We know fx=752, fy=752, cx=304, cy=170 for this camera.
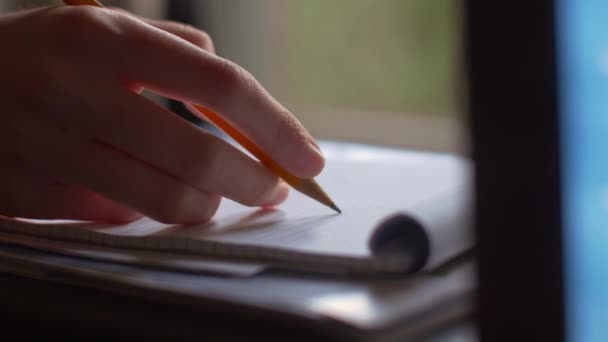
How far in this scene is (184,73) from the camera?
41 centimetres

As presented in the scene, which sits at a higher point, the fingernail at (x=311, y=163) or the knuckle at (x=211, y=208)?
the fingernail at (x=311, y=163)

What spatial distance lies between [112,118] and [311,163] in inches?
4.5

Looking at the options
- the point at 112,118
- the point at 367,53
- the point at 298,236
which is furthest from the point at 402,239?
the point at 367,53

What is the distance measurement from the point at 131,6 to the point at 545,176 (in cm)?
93

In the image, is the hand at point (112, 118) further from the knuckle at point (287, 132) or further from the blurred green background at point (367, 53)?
the blurred green background at point (367, 53)

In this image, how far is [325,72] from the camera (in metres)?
1.39

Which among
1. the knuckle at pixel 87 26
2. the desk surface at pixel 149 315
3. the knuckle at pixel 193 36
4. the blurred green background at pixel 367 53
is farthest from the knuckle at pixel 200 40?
the blurred green background at pixel 367 53

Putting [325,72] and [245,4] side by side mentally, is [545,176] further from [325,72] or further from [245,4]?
[325,72]

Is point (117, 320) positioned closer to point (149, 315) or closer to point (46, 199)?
point (149, 315)

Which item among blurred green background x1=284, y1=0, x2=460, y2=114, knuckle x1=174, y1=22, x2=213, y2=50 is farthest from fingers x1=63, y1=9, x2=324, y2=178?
blurred green background x1=284, y1=0, x2=460, y2=114

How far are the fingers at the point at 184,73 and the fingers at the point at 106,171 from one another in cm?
5

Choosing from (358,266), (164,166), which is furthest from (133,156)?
(358,266)

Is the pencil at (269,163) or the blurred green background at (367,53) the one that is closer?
the pencil at (269,163)

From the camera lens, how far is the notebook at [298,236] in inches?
13.3
